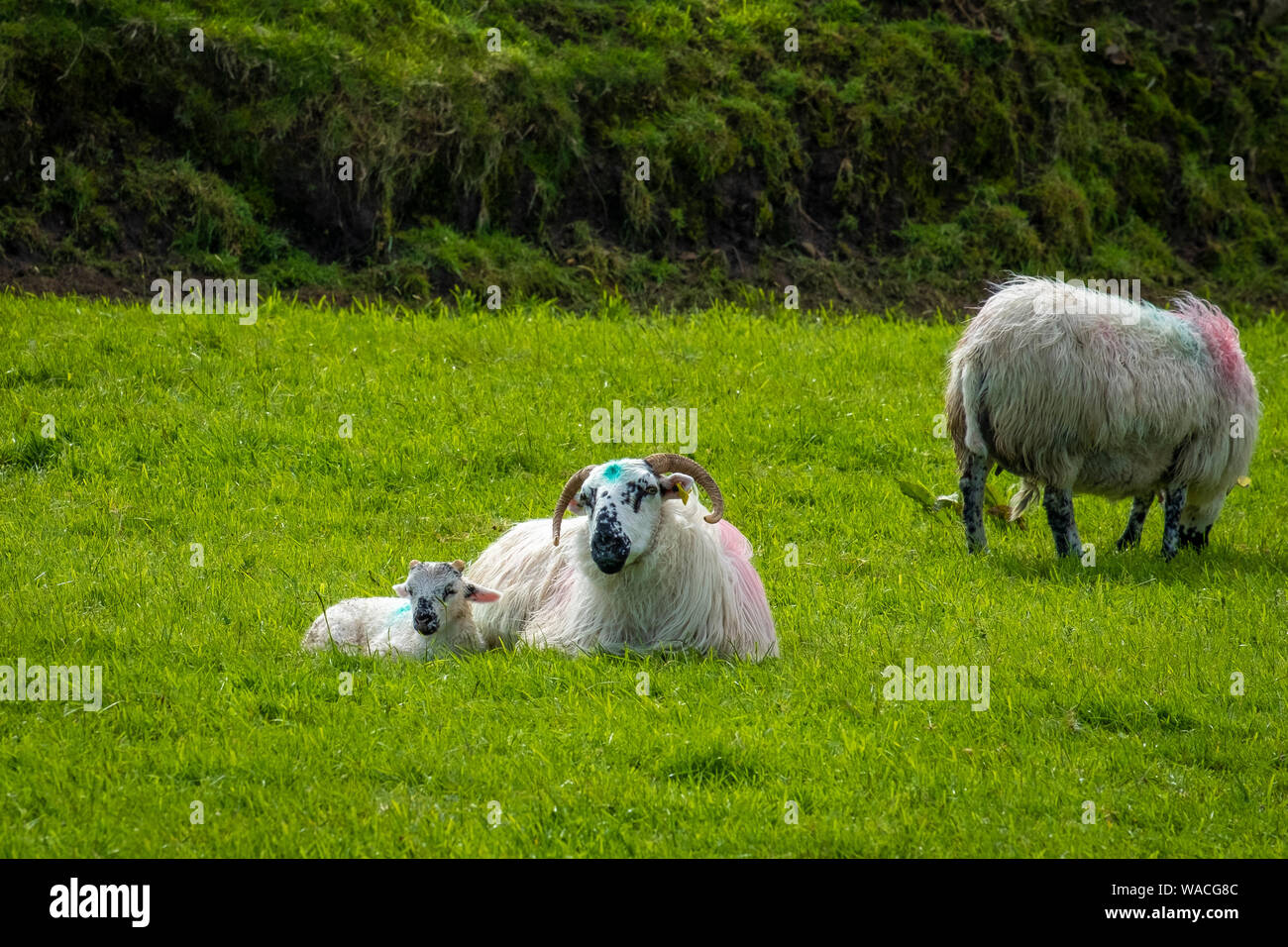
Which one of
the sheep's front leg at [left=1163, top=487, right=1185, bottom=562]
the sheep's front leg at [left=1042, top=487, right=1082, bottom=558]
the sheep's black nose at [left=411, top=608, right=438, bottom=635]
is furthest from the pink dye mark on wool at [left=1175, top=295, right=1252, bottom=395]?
the sheep's black nose at [left=411, top=608, right=438, bottom=635]

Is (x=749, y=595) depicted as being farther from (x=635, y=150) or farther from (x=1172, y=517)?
(x=635, y=150)

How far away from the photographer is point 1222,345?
428 inches

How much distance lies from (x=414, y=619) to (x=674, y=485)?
160 cm

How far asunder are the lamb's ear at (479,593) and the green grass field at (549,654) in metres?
0.39

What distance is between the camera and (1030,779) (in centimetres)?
665

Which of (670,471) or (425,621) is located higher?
(670,471)

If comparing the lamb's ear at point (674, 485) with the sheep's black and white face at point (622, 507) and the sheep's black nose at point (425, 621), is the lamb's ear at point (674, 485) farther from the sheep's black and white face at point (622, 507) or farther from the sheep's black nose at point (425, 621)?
the sheep's black nose at point (425, 621)

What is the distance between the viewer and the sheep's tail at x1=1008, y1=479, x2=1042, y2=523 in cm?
1138

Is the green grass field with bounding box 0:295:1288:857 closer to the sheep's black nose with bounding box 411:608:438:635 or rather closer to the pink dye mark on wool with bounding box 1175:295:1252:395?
the sheep's black nose with bounding box 411:608:438:635

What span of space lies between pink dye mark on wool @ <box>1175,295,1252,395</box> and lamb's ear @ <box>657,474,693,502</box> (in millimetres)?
4582

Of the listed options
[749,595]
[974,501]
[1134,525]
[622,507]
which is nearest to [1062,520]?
[974,501]

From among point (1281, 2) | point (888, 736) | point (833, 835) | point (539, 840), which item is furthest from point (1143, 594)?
point (1281, 2)

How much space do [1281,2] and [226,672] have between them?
20639 mm
